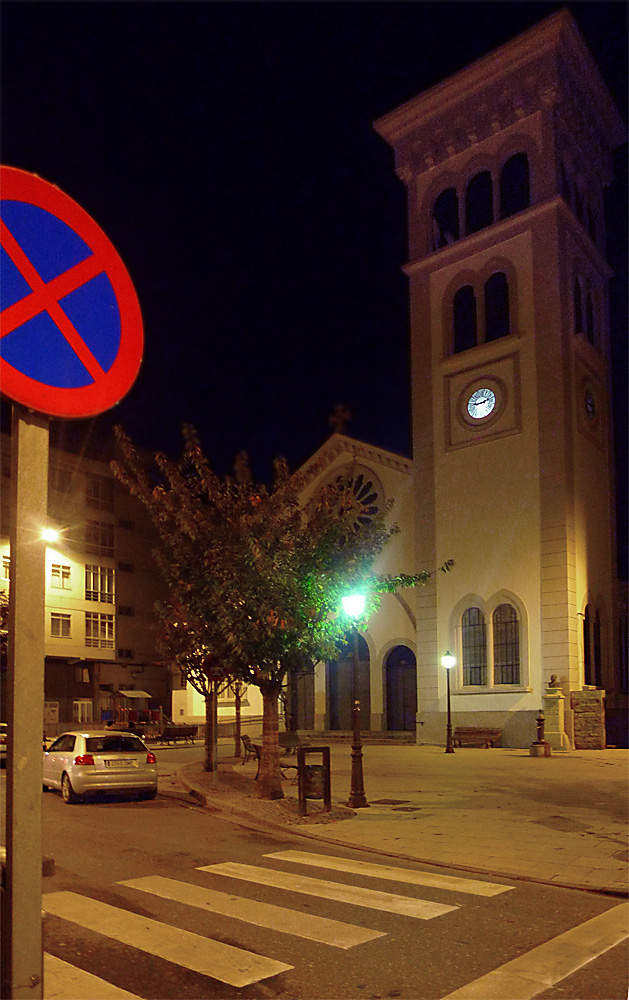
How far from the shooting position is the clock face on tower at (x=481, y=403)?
34.4 meters

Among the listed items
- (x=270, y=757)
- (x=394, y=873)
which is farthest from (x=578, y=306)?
(x=394, y=873)

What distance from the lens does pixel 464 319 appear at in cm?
3678

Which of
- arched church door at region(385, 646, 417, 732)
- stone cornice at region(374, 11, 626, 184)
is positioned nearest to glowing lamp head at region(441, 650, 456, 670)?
arched church door at region(385, 646, 417, 732)

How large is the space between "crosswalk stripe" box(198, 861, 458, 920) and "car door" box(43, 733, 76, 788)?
23.7 ft

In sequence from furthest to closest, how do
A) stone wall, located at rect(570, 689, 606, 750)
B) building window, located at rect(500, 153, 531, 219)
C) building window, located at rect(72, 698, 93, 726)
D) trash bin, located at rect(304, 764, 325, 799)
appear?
building window, located at rect(72, 698, 93, 726)
building window, located at rect(500, 153, 531, 219)
stone wall, located at rect(570, 689, 606, 750)
trash bin, located at rect(304, 764, 325, 799)

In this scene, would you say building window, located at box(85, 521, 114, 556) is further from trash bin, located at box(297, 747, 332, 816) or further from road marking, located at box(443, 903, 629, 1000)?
road marking, located at box(443, 903, 629, 1000)

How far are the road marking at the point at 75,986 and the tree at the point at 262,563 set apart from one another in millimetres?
8898

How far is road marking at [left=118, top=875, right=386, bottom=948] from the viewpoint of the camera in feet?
21.9

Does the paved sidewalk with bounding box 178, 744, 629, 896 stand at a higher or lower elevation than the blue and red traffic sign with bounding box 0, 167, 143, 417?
lower

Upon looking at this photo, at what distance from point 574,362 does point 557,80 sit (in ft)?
34.9

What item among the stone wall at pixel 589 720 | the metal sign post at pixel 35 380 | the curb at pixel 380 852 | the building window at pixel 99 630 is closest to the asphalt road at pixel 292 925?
the curb at pixel 380 852

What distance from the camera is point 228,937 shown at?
6.64m

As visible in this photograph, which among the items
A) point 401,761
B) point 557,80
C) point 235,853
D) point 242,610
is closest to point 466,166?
point 557,80

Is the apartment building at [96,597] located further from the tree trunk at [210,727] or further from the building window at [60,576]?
the tree trunk at [210,727]
